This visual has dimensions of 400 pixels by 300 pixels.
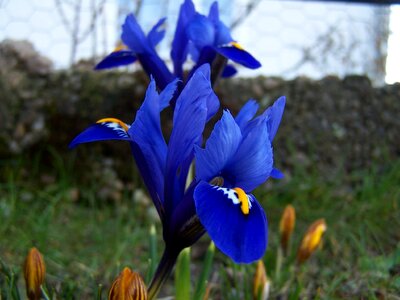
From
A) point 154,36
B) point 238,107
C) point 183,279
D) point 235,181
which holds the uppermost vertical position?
point 154,36

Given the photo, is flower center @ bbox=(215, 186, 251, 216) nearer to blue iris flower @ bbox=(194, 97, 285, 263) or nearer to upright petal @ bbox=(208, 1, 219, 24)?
blue iris flower @ bbox=(194, 97, 285, 263)

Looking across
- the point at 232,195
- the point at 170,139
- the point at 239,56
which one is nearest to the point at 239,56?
the point at 239,56

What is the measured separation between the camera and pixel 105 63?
122cm

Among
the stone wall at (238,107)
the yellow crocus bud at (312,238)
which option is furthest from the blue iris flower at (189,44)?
the stone wall at (238,107)

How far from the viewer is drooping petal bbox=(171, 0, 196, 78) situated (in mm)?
1084

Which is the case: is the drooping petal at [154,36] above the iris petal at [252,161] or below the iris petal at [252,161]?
above

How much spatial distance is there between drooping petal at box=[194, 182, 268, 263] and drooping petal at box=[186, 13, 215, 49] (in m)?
0.43

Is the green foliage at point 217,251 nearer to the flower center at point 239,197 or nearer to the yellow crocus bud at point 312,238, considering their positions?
the yellow crocus bud at point 312,238

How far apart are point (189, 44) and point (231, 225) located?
1.98ft

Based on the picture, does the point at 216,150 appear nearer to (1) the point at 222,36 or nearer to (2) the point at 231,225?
(2) the point at 231,225

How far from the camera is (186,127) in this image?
0.83 metres

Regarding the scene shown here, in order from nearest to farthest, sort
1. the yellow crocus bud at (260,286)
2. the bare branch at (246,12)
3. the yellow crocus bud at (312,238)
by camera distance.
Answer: the yellow crocus bud at (260,286), the yellow crocus bud at (312,238), the bare branch at (246,12)

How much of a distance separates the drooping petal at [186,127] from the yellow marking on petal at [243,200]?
0.12 metres

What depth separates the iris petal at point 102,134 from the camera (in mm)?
854
